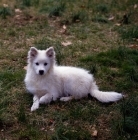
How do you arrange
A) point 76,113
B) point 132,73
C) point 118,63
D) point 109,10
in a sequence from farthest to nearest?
1. point 109,10
2. point 118,63
3. point 132,73
4. point 76,113

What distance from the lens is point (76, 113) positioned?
4426 millimetres

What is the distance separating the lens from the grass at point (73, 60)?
418 cm

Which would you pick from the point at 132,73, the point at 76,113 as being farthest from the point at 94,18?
the point at 76,113

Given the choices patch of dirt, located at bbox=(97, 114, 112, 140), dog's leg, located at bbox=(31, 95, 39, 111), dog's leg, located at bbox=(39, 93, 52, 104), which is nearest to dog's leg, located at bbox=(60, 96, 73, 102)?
dog's leg, located at bbox=(39, 93, 52, 104)

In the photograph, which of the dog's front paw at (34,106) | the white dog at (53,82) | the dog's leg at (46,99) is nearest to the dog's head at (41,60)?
the white dog at (53,82)

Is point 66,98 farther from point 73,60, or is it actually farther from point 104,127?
point 73,60

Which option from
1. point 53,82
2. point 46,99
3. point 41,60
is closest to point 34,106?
point 46,99

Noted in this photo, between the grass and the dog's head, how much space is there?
469 mm

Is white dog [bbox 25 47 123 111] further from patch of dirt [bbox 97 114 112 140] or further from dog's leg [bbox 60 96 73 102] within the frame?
patch of dirt [bbox 97 114 112 140]

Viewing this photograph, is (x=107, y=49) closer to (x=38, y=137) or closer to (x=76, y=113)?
(x=76, y=113)

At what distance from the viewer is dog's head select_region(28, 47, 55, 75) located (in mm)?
4735

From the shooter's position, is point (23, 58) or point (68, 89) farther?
point (23, 58)

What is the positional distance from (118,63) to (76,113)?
1893 mm

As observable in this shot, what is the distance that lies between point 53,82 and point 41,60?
364 millimetres
